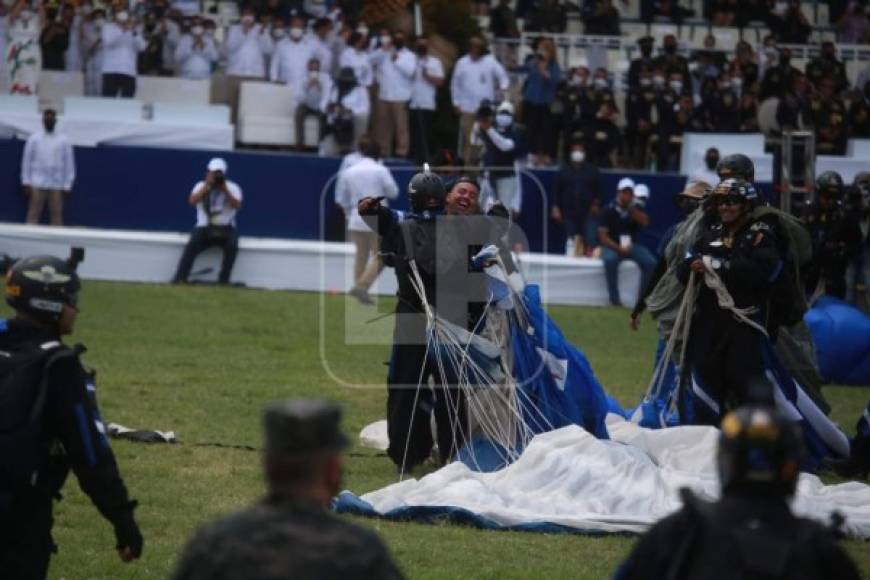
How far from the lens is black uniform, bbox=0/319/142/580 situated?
5824 millimetres

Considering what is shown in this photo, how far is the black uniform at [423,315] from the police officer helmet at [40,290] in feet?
15.7

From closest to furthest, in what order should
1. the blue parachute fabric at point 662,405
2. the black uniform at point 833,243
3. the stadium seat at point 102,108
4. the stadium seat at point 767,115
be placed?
1. the blue parachute fabric at point 662,405
2. the black uniform at point 833,243
3. the stadium seat at point 102,108
4. the stadium seat at point 767,115

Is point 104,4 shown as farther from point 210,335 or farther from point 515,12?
point 210,335

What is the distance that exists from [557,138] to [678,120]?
1962mm

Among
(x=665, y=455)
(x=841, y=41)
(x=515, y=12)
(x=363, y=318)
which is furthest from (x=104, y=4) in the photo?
(x=665, y=455)

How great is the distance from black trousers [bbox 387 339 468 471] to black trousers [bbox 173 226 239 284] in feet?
38.5

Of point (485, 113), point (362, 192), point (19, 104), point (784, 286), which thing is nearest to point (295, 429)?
point (784, 286)

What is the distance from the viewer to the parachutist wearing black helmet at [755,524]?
437cm

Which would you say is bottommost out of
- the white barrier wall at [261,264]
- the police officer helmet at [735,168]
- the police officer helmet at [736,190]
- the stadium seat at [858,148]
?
the white barrier wall at [261,264]

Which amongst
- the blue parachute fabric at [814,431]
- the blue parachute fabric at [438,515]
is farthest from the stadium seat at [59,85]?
the blue parachute fabric at [438,515]

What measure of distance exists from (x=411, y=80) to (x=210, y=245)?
5491mm

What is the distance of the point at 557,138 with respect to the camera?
26875 millimetres

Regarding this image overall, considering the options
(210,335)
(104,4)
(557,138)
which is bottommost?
(210,335)

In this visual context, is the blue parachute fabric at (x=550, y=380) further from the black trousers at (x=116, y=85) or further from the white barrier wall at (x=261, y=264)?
the black trousers at (x=116, y=85)
